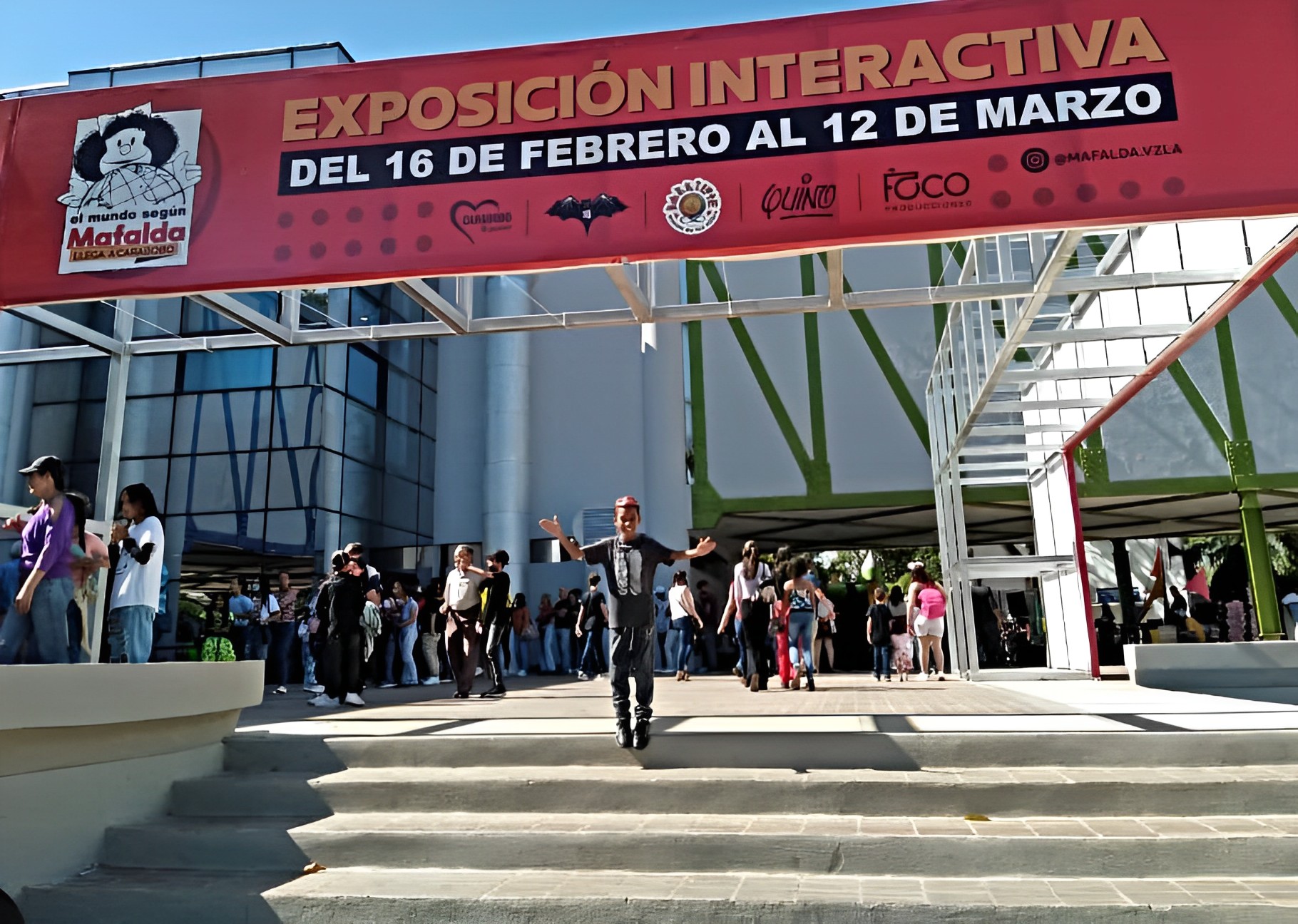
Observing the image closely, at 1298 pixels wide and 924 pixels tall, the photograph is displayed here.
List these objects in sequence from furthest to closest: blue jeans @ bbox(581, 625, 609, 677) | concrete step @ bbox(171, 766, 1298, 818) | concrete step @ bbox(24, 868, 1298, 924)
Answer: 1. blue jeans @ bbox(581, 625, 609, 677)
2. concrete step @ bbox(171, 766, 1298, 818)
3. concrete step @ bbox(24, 868, 1298, 924)

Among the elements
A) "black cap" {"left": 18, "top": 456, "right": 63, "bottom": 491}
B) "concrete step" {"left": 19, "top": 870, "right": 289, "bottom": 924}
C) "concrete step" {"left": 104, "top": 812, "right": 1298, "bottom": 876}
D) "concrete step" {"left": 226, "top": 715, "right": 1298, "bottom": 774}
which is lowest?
"concrete step" {"left": 19, "top": 870, "right": 289, "bottom": 924}

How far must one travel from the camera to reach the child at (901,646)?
15281 mm

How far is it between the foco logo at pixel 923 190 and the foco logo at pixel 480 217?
8.42 ft

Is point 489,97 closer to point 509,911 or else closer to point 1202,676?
point 509,911

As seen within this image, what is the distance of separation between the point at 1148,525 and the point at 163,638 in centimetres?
2328

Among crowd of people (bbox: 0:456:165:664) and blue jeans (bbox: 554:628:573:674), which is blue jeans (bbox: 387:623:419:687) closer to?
blue jeans (bbox: 554:628:573:674)

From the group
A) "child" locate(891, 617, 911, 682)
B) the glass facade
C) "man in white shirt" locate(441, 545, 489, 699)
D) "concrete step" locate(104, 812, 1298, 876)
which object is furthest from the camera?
the glass facade

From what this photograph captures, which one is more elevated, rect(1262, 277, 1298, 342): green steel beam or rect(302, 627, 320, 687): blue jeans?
rect(1262, 277, 1298, 342): green steel beam

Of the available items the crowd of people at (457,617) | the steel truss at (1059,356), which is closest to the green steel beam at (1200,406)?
the steel truss at (1059,356)

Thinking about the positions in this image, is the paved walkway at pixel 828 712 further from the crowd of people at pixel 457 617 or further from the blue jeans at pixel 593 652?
the blue jeans at pixel 593 652

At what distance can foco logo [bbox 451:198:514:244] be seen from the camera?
6676 millimetres

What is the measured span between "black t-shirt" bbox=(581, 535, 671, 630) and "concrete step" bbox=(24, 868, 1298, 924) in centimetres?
180

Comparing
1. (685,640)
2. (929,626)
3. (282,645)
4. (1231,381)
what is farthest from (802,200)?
(1231,381)

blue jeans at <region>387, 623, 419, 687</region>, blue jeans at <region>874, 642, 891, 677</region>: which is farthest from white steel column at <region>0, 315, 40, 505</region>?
blue jeans at <region>874, 642, 891, 677</region>
